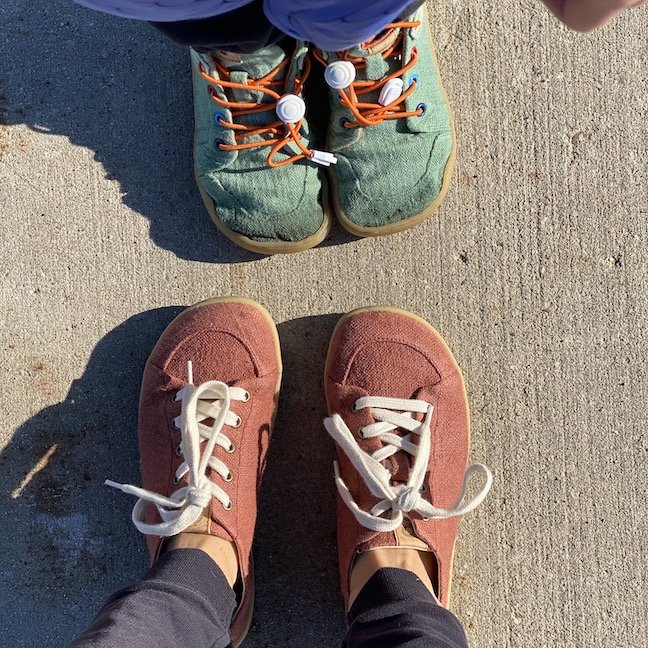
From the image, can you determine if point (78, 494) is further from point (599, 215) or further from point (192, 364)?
point (599, 215)

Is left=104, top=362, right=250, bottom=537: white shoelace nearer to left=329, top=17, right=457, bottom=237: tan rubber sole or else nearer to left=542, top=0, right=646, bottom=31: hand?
left=329, top=17, right=457, bottom=237: tan rubber sole

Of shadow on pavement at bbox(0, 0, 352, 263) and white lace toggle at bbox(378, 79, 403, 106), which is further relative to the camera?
shadow on pavement at bbox(0, 0, 352, 263)

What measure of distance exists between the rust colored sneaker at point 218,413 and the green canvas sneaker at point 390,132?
35 cm

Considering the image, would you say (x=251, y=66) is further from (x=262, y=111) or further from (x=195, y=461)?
(x=195, y=461)

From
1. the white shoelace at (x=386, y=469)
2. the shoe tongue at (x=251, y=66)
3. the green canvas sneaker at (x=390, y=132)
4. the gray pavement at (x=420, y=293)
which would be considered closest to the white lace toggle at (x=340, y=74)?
the green canvas sneaker at (x=390, y=132)

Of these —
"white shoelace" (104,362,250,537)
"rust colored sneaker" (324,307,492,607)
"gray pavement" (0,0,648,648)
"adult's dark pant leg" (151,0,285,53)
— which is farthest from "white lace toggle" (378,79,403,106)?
"white shoelace" (104,362,250,537)

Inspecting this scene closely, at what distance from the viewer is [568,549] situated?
4.87 feet

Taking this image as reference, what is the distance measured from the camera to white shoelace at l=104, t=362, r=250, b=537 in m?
1.33

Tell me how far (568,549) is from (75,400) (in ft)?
4.08

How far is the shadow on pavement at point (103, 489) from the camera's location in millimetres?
1502

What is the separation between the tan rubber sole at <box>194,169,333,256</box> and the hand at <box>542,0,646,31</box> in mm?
751

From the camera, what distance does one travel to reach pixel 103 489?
1523mm

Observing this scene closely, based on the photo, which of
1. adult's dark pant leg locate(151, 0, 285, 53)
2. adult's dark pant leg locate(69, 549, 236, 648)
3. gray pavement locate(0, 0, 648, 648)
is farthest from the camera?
gray pavement locate(0, 0, 648, 648)

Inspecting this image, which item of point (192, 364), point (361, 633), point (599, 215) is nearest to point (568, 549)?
point (361, 633)
